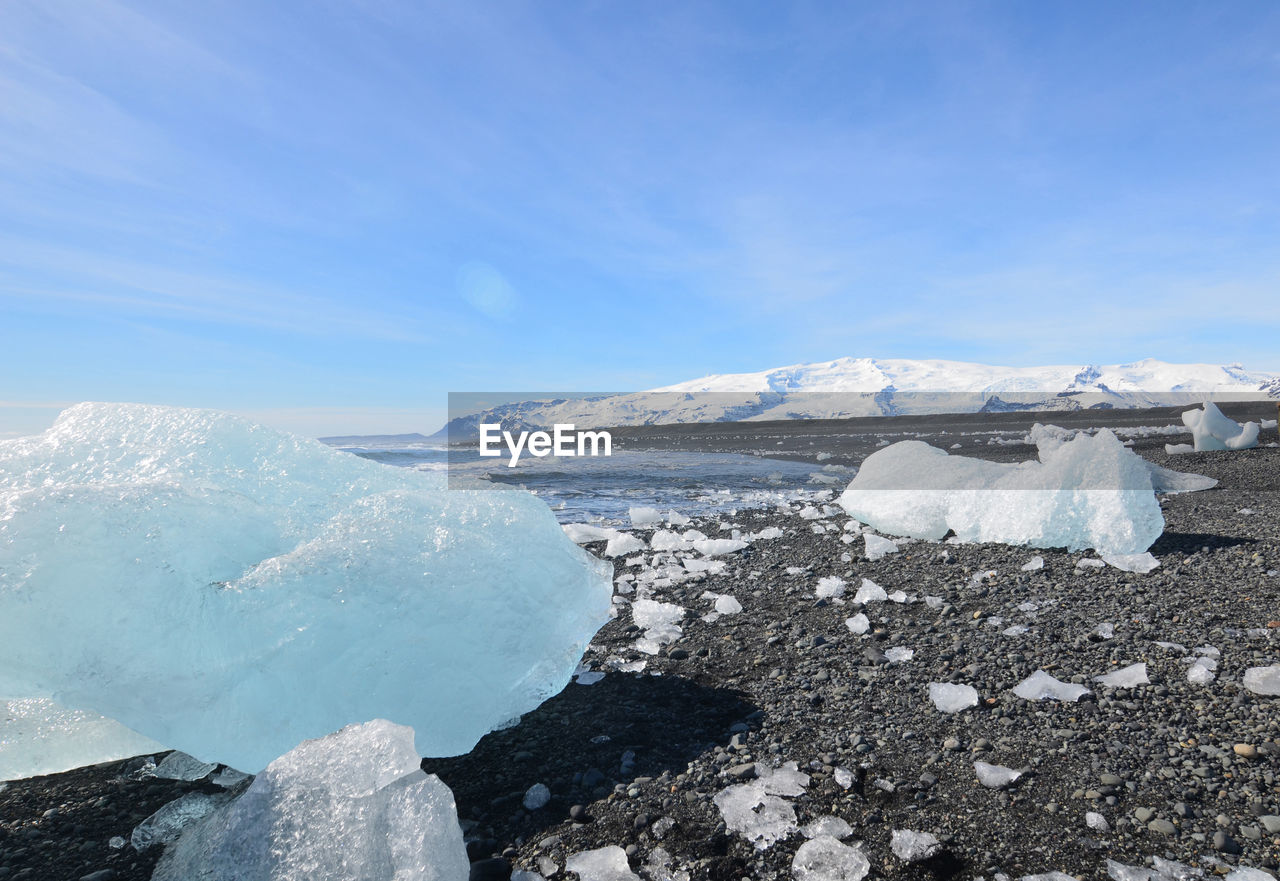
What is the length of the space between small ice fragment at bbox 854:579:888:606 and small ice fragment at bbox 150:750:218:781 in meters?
3.80

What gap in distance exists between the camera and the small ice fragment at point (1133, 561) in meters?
4.58

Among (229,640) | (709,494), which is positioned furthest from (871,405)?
(229,640)

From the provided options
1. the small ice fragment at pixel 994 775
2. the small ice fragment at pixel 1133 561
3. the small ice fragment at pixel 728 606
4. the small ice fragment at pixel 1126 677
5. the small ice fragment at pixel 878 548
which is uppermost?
the small ice fragment at pixel 1133 561

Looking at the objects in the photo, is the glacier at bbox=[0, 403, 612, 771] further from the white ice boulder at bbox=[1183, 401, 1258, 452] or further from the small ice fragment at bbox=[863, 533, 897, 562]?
the white ice boulder at bbox=[1183, 401, 1258, 452]

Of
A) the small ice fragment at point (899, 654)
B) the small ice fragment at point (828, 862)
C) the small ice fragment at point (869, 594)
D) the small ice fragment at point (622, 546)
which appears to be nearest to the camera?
the small ice fragment at point (828, 862)

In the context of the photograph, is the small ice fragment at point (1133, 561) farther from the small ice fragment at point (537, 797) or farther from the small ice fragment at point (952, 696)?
the small ice fragment at point (537, 797)

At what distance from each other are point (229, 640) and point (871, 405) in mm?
64349

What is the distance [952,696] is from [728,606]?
5.75 ft

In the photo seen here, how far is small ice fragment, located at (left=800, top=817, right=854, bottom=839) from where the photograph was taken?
2.21 metres

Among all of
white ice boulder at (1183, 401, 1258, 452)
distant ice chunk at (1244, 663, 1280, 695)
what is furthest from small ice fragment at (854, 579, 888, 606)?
white ice boulder at (1183, 401, 1258, 452)

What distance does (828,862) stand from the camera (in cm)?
208

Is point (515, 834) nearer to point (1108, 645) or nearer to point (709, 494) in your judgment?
point (1108, 645)

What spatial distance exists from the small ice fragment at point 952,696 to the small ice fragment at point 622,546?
3.67 meters

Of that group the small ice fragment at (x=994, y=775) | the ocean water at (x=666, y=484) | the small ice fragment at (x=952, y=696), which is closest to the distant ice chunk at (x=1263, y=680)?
the small ice fragment at (x=952, y=696)
